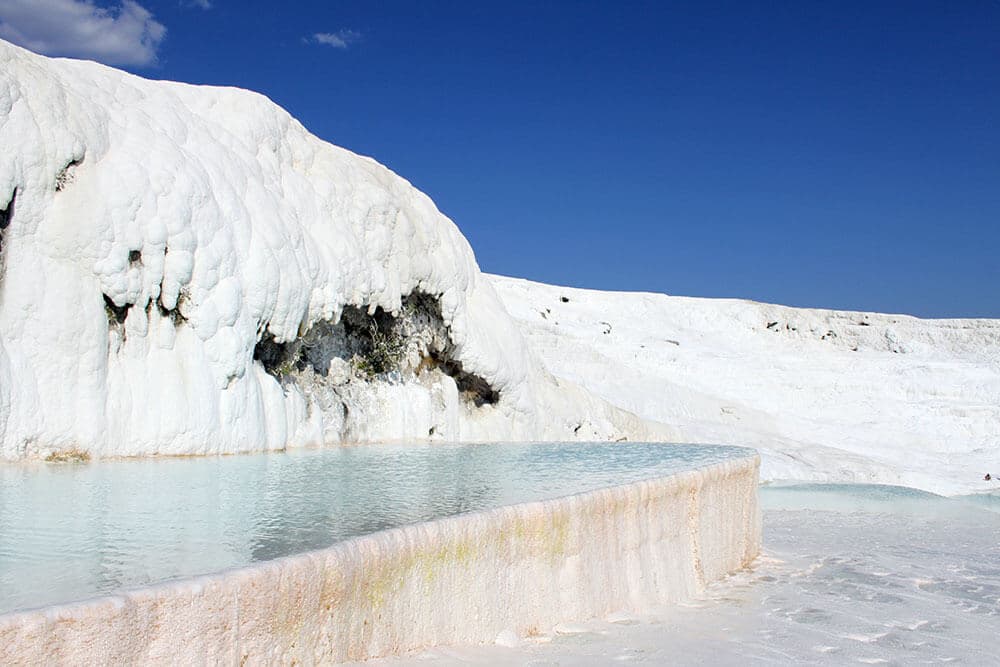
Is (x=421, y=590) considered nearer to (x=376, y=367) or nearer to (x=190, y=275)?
(x=190, y=275)

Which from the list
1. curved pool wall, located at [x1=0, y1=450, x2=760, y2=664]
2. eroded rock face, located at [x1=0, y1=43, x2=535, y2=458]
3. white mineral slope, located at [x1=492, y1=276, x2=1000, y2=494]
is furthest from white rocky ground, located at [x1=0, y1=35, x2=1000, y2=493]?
curved pool wall, located at [x1=0, y1=450, x2=760, y2=664]

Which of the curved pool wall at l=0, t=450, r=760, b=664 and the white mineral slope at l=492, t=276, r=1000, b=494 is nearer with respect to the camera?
the curved pool wall at l=0, t=450, r=760, b=664

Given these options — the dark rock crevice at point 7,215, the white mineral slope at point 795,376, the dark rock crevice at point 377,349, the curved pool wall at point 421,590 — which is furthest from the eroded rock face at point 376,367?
the white mineral slope at point 795,376

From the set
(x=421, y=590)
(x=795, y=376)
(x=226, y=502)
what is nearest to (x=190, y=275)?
(x=226, y=502)

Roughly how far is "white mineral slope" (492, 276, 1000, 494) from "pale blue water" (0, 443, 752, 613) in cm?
1141

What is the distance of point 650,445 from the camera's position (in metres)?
9.85

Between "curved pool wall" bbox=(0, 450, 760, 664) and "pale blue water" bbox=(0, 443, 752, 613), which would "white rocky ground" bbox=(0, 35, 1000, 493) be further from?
"curved pool wall" bbox=(0, 450, 760, 664)

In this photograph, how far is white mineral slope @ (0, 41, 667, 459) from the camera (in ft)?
22.6

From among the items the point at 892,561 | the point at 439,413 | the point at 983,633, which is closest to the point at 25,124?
the point at 439,413

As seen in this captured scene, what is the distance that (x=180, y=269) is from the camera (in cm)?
791

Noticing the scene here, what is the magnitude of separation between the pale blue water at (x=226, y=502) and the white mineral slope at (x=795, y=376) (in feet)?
37.4

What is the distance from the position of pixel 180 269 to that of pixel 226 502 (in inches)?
142

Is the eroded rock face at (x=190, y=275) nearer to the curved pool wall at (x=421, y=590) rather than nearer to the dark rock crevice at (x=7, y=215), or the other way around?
the dark rock crevice at (x=7, y=215)

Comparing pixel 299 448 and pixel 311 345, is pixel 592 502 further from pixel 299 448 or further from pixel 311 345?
pixel 311 345
